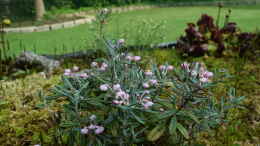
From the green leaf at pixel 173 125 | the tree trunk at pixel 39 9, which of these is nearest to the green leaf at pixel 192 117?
the green leaf at pixel 173 125

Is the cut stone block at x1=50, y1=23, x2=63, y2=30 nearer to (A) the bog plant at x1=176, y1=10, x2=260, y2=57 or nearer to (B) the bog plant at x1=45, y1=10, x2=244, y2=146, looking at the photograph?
(A) the bog plant at x1=176, y1=10, x2=260, y2=57

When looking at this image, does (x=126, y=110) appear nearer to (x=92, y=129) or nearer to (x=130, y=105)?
(x=130, y=105)

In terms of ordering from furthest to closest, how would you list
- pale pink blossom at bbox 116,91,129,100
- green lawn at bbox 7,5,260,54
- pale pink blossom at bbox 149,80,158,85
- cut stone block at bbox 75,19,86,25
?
cut stone block at bbox 75,19,86,25 → green lawn at bbox 7,5,260,54 → pale pink blossom at bbox 149,80,158,85 → pale pink blossom at bbox 116,91,129,100

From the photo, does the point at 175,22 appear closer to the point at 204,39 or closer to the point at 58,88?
the point at 204,39

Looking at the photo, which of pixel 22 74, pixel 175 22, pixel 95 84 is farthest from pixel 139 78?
pixel 175 22

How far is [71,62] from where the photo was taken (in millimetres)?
4266

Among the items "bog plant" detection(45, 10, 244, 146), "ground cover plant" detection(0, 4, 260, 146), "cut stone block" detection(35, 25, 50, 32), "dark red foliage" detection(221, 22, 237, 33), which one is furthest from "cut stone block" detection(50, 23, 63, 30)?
"bog plant" detection(45, 10, 244, 146)

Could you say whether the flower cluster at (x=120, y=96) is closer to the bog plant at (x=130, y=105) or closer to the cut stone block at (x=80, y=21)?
the bog plant at (x=130, y=105)

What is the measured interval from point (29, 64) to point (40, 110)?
147cm

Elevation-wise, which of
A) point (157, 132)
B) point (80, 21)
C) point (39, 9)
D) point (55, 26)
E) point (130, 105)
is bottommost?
point (157, 132)

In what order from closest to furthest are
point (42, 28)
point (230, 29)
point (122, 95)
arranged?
point (122, 95)
point (230, 29)
point (42, 28)

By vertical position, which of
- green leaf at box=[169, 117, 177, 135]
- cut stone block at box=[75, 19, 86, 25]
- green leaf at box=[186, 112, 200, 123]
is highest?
cut stone block at box=[75, 19, 86, 25]

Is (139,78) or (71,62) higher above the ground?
(139,78)

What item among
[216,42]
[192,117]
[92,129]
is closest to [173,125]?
[192,117]
